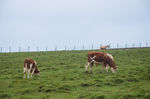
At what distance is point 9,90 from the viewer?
14.6m

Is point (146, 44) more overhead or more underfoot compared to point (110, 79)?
more overhead

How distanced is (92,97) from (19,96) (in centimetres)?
480

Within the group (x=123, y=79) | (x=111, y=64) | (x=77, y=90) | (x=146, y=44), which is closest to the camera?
(x=77, y=90)

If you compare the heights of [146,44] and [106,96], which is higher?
[146,44]

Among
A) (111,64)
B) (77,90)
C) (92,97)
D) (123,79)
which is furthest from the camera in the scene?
(111,64)

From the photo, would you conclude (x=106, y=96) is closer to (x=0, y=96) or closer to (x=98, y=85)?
(x=98, y=85)

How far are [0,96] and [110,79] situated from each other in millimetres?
8973

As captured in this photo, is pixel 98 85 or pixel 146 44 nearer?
pixel 98 85

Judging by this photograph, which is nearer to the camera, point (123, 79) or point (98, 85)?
point (98, 85)

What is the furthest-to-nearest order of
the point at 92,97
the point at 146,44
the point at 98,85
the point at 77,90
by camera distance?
the point at 146,44
the point at 98,85
the point at 77,90
the point at 92,97

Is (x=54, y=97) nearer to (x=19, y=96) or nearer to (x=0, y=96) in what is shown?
(x=19, y=96)

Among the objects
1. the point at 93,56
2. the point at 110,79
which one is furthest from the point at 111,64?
the point at 110,79

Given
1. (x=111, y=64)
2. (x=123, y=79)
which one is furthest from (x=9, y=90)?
(x=111, y=64)

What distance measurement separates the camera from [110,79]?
16938 millimetres
